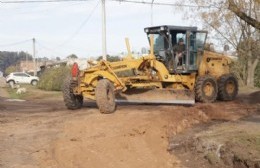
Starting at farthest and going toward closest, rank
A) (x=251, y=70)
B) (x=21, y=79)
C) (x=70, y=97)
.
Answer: (x=21, y=79) < (x=251, y=70) < (x=70, y=97)

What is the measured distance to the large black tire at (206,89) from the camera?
1886 centimetres

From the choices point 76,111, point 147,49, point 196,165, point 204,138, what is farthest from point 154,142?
point 147,49

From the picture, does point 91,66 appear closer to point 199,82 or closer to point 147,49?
point 147,49

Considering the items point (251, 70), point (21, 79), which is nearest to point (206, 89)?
point (251, 70)

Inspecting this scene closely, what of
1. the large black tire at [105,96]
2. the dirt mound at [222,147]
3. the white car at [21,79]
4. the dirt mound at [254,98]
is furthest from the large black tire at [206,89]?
the white car at [21,79]

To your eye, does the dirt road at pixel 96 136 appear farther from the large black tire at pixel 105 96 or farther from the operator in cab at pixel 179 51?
the operator in cab at pixel 179 51

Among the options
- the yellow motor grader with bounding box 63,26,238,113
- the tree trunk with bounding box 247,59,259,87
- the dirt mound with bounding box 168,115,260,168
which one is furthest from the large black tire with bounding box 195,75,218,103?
the tree trunk with bounding box 247,59,259,87

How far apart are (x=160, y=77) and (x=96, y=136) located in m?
6.81

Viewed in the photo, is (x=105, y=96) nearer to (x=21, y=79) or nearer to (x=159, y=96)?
(x=159, y=96)

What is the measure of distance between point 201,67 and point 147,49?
2701mm

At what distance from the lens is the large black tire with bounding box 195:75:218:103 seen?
18859 mm

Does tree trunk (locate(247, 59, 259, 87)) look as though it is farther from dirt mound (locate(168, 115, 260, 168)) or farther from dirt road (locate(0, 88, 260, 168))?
dirt mound (locate(168, 115, 260, 168))

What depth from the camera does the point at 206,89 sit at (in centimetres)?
1944

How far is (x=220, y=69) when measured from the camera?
21031 millimetres
